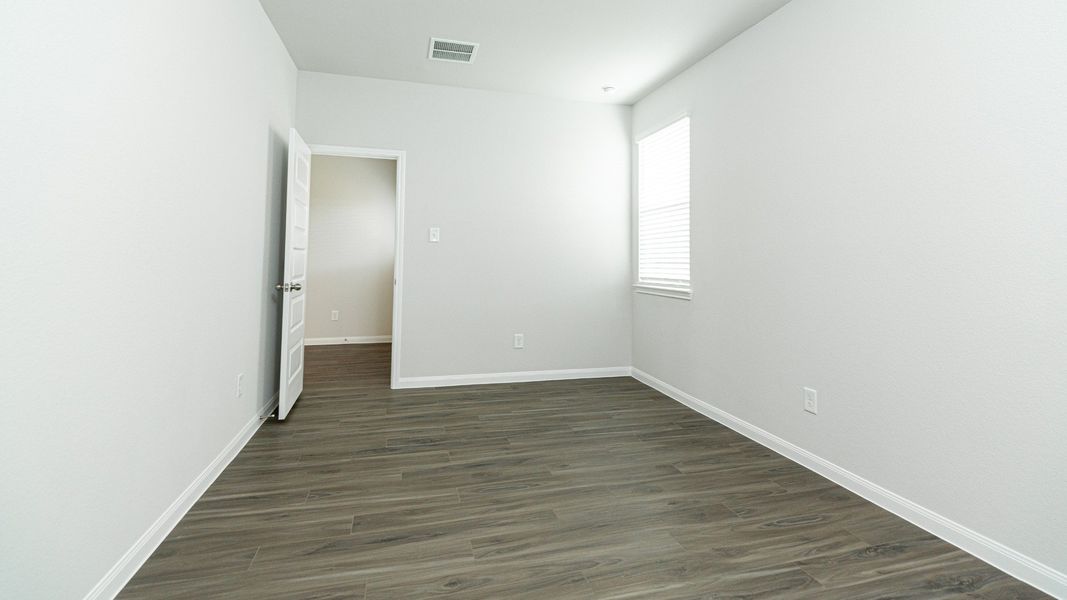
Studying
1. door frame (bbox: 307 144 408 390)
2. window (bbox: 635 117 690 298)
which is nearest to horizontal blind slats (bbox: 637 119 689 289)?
window (bbox: 635 117 690 298)

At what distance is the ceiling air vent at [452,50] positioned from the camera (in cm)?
321

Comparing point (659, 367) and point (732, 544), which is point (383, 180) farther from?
point (732, 544)

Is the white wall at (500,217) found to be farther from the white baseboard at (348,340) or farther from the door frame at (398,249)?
the white baseboard at (348,340)

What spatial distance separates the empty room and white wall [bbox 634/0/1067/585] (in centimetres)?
1

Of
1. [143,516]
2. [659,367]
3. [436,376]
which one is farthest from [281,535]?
[659,367]

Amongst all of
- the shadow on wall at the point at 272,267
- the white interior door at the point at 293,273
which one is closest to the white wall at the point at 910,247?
the white interior door at the point at 293,273

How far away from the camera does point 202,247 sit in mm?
2072

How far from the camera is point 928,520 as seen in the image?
1.88 metres

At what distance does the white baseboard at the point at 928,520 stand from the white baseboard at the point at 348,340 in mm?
4549

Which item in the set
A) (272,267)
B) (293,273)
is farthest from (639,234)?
(272,267)

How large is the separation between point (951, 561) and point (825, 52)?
229 cm

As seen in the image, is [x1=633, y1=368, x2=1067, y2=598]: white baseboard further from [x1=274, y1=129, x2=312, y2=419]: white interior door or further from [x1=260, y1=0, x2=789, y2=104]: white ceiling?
[x1=274, y1=129, x2=312, y2=419]: white interior door

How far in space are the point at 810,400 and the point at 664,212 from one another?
1.92m

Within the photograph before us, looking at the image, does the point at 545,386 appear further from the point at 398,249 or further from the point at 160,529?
the point at 160,529
